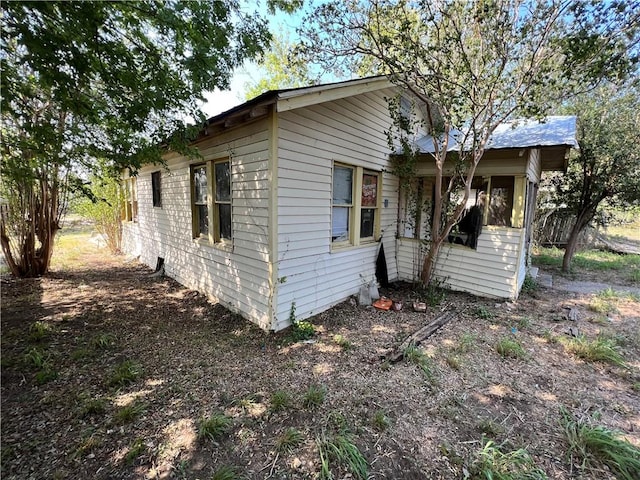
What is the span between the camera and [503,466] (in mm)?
2125

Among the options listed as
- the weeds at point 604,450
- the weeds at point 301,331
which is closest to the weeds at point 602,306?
the weeds at point 604,450

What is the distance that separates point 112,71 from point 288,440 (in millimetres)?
4447

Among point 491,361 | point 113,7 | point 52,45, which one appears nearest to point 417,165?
point 491,361

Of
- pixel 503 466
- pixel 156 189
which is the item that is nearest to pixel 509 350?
pixel 503 466

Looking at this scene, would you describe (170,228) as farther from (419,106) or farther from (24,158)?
(419,106)

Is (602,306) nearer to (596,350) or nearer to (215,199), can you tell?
(596,350)

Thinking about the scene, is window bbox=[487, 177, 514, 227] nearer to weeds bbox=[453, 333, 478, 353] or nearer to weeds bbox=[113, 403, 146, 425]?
weeds bbox=[453, 333, 478, 353]

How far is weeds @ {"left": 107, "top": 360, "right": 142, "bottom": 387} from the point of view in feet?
9.98

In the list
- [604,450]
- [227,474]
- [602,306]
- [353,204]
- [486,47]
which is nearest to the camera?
[227,474]

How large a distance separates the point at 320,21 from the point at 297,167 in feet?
8.91

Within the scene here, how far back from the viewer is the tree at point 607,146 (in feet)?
24.1

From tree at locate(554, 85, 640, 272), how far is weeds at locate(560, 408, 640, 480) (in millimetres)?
8154

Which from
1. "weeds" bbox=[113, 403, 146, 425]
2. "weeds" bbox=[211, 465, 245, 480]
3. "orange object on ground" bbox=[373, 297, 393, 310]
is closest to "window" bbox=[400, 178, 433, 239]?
"orange object on ground" bbox=[373, 297, 393, 310]

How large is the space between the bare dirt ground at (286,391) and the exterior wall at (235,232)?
0.48 metres
